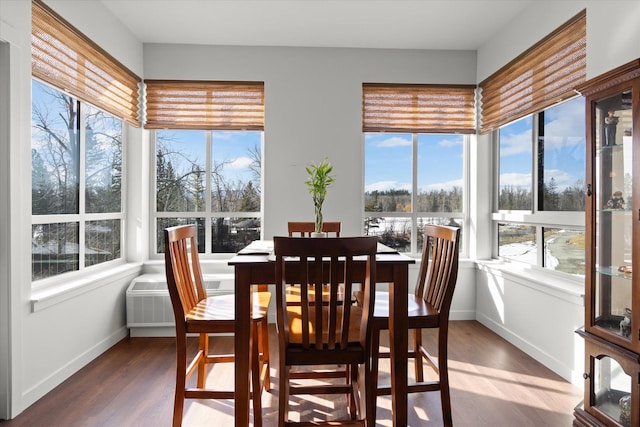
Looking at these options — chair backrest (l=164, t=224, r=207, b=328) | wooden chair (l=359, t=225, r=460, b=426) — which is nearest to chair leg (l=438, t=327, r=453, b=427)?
wooden chair (l=359, t=225, r=460, b=426)

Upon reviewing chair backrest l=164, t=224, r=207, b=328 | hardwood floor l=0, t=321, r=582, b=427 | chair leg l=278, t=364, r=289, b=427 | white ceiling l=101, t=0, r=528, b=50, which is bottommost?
hardwood floor l=0, t=321, r=582, b=427

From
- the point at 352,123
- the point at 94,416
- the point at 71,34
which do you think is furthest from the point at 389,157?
the point at 94,416

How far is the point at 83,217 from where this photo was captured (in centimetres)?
325

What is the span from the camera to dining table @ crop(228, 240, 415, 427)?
197 centimetres

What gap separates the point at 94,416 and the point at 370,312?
1.70m

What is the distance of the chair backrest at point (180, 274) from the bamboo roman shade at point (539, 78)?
2.71m

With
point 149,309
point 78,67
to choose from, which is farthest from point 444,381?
point 78,67

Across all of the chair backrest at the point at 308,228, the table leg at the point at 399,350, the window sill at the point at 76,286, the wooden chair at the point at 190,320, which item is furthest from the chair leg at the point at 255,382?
the window sill at the point at 76,286

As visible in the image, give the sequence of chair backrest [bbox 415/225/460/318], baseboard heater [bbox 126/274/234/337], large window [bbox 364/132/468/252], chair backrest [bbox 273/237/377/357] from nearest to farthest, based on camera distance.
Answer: chair backrest [bbox 273/237/377/357] < chair backrest [bbox 415/225/460/318] < baseboard heater [bbox 126/274/234/337] < large window [bbox 364/132/468/252]

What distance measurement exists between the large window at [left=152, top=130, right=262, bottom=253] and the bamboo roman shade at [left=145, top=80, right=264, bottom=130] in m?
0.15

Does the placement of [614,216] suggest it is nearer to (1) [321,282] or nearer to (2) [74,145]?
(1) [321,282]

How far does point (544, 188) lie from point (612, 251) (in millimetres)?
1408

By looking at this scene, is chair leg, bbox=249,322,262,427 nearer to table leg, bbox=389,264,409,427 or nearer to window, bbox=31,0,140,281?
table leg, bbox=389,264,409,427

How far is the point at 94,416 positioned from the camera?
2285 mm
